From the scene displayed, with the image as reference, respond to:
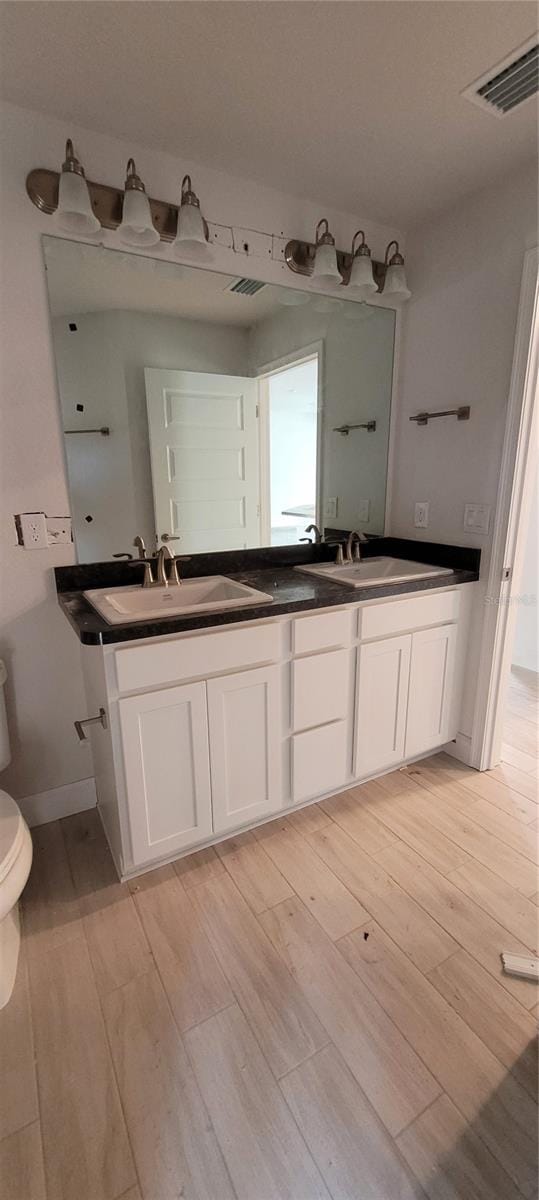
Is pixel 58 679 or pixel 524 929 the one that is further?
pixel 58 679

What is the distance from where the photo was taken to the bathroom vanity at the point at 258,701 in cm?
140

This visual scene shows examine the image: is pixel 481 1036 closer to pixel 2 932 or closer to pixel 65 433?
pixel 2 932

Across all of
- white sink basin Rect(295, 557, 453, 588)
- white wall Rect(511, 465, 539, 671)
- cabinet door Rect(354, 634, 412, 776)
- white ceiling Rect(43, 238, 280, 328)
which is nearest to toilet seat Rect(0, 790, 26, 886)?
cabinet door Rect(354, 634, 412, 776)

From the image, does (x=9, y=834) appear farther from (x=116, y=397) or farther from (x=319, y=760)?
(x=116, y=397)

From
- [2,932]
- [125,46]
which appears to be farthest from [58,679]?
[125,46]

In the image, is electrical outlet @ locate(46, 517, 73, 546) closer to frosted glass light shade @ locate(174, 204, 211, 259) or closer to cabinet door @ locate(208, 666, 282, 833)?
cabinet door @ locate(208, 666, 282, 833)

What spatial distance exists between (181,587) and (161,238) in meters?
1.18

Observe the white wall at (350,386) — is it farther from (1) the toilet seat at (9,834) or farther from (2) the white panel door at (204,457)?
(1) the toilet seat at (9,834)

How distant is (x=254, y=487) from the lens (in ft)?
6.95

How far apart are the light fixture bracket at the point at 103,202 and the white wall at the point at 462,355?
98 centimetres

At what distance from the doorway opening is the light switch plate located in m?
0.67

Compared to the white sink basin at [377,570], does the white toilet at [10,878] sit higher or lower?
lower

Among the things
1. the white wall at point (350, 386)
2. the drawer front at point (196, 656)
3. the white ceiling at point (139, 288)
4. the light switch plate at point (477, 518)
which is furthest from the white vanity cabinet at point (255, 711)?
the white ceiling at point (139, 288)

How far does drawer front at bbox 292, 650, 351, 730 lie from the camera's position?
5.44 feet
